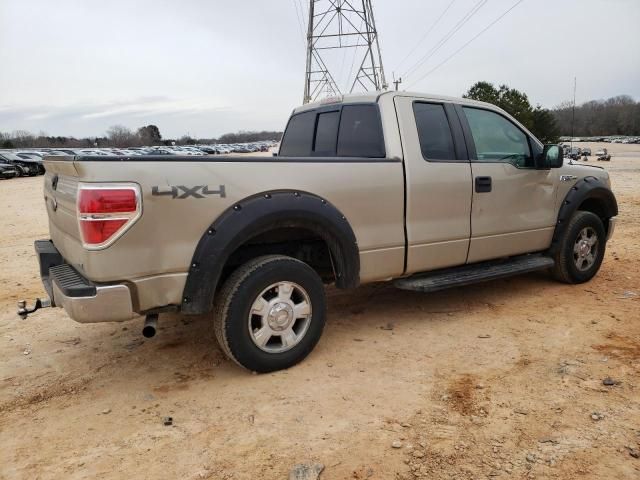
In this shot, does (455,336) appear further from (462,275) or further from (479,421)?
(479,421)

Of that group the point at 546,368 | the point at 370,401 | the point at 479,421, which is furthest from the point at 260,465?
the point at 546,368

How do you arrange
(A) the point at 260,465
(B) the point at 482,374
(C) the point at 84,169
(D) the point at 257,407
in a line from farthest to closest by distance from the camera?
(B) the point at 482,374, (D) the point at 257,407, (C) the point at 84,169, (A) the point at 260,465

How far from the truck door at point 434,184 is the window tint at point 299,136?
1.07 m

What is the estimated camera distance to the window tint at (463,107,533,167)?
461cm

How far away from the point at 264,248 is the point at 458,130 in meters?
2.00

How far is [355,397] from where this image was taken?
3.20 metres

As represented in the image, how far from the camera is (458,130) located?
444 centimetres

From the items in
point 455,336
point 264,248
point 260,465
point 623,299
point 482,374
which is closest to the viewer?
point 260,465

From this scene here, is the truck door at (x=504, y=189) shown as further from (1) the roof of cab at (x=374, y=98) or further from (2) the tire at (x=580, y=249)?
(2) the tire at (x=580, y=249)

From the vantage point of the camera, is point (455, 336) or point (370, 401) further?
point (455, 336)

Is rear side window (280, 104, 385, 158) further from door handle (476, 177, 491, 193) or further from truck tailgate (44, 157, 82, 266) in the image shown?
truck tailgate (44, 157, 82, 266)

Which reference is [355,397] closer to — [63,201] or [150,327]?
[150,327]

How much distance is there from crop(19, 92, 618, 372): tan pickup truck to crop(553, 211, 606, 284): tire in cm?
2

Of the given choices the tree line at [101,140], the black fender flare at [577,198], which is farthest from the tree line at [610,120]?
the black fender flare at [577,198]
